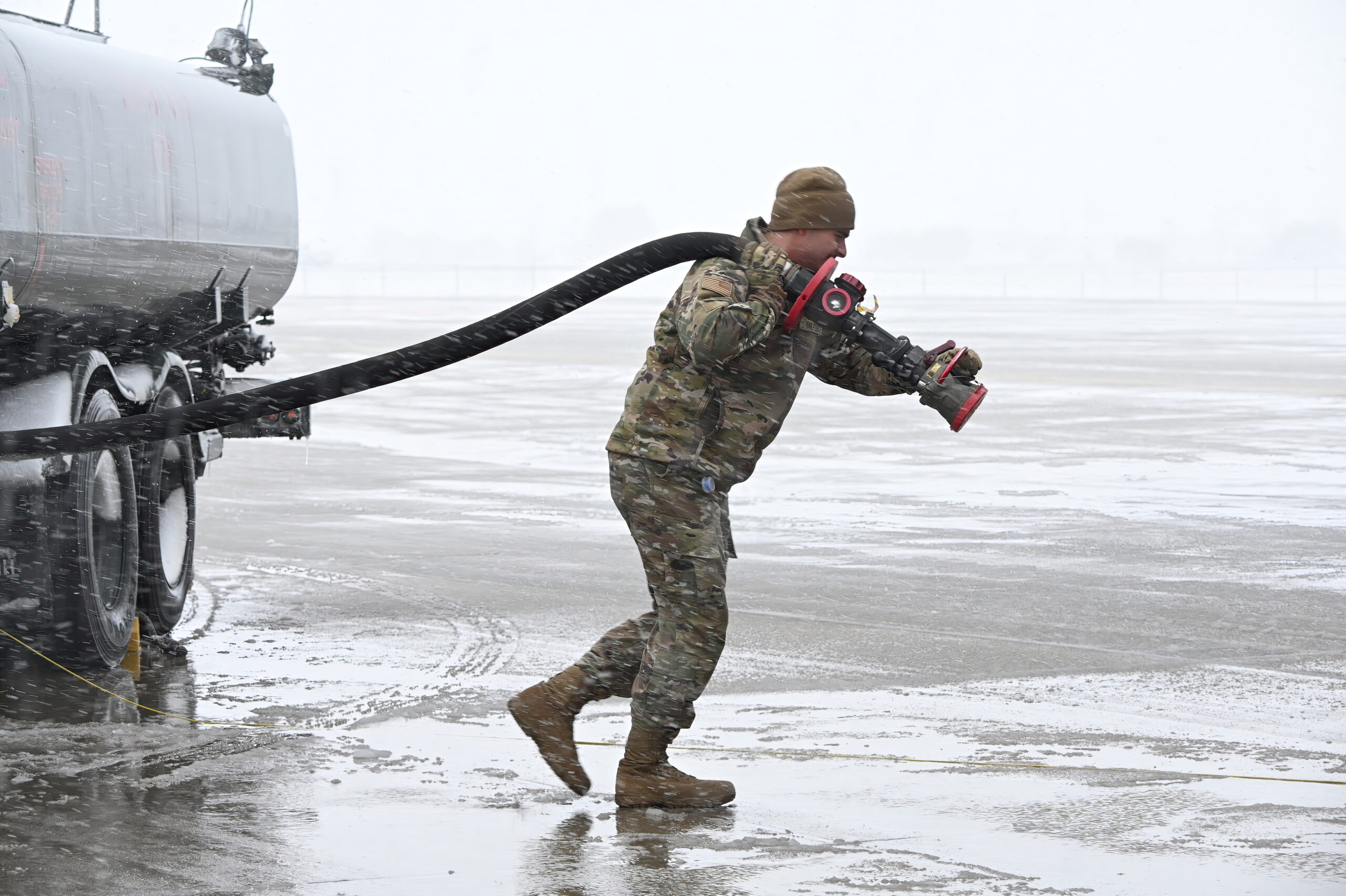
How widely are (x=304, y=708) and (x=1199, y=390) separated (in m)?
18.2

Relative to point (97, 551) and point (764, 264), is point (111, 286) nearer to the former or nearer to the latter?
point (97, 551)

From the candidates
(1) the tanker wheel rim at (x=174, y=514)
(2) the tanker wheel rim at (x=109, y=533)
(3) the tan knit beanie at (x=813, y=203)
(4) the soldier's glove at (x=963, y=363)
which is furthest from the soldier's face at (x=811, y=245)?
(1) the tanker wheel rim at (x=174, y=514)

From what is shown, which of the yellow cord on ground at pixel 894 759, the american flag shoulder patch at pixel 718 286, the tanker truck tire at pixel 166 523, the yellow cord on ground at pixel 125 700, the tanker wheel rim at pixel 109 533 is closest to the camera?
the american flag shoulder patch at pixel 718 286

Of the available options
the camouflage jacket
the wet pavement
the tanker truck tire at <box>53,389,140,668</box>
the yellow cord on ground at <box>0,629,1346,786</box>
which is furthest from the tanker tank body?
the camouflage jacket

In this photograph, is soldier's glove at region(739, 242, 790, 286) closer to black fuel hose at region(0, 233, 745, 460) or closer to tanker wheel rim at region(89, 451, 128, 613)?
black fuel hose at region(0, 233, 745, 460)

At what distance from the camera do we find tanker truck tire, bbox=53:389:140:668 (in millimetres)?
6641

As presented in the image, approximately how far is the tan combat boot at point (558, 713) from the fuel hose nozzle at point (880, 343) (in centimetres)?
129

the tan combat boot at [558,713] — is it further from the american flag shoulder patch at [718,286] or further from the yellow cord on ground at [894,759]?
the american flag shoulder patch at [718,286]

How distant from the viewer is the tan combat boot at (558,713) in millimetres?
5254

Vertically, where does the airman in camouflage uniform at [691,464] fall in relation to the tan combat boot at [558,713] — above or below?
A: above

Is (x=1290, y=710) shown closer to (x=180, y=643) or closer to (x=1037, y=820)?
(x=1037, y=820)

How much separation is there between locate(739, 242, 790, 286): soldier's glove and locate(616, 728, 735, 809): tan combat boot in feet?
4.43

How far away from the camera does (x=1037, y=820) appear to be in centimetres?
493

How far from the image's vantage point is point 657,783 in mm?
5086
